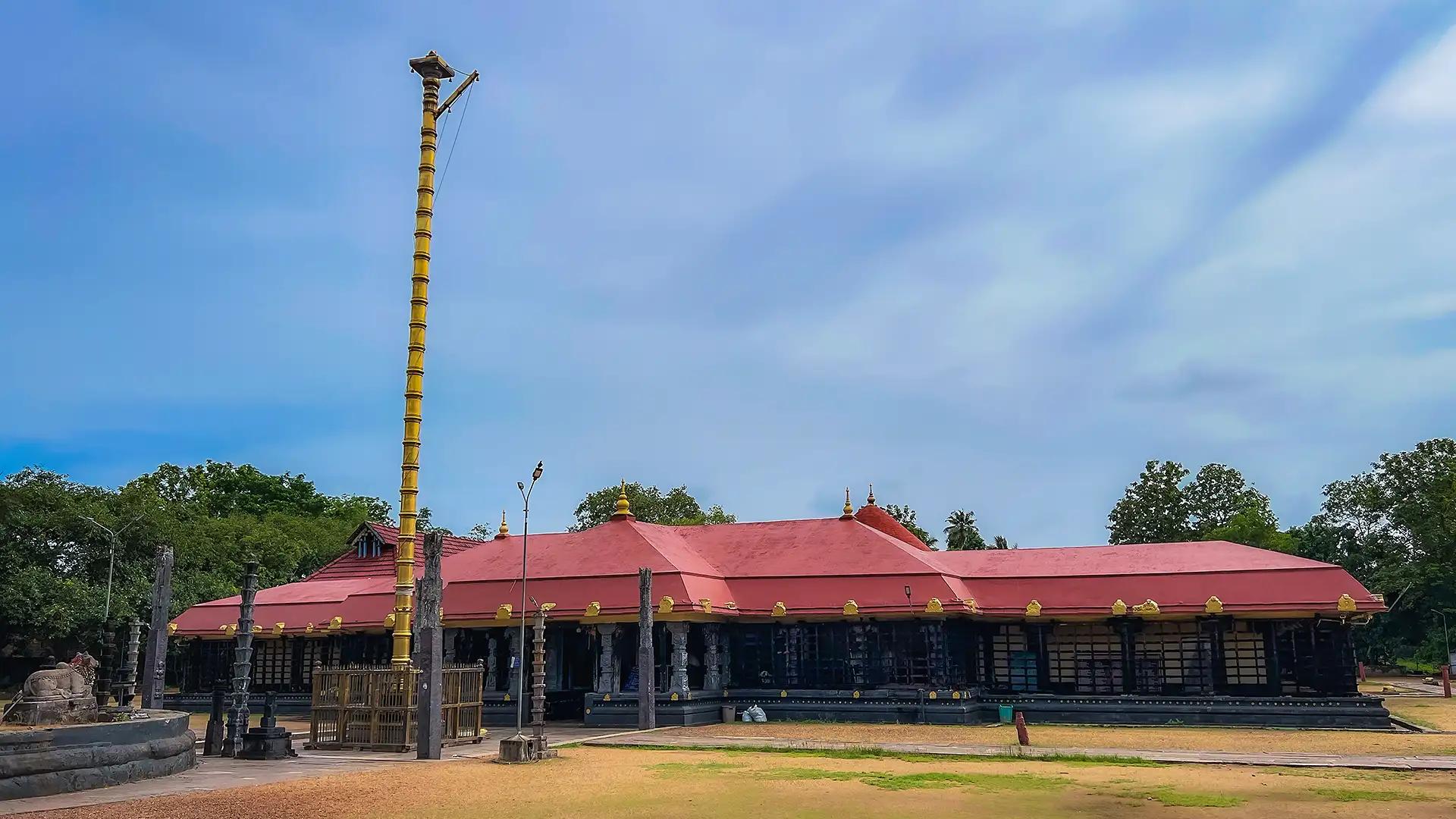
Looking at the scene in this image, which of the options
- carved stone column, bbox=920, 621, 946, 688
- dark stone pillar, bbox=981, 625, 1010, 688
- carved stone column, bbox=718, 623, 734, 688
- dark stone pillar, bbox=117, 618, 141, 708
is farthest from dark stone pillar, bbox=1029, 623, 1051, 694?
dark stone pillar, bbox=117, 618, 141, 708

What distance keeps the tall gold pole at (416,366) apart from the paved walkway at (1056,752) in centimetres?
593

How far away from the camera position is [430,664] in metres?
22.7

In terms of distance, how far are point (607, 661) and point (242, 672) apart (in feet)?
38.9

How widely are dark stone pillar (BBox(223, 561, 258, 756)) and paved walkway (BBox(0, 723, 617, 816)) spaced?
398mm

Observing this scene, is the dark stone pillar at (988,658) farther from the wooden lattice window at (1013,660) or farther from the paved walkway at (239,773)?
the paved walkway at (239,773)

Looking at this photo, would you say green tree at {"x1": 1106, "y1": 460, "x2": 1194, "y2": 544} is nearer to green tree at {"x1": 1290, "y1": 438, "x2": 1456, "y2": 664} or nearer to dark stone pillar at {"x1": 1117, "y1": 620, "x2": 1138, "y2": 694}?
green tree at {"x1": 1290, "y1": 438, "x2": 1456, "y2": 664}

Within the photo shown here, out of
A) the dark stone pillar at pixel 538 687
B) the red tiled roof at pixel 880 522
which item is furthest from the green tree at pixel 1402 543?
the dark stone pillar at pixel 538 687

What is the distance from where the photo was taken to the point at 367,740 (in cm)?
2434

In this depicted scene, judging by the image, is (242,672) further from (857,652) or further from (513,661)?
(857,652)

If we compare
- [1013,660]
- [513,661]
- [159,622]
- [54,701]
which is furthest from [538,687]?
[1013,660]

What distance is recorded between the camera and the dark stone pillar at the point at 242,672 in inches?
876

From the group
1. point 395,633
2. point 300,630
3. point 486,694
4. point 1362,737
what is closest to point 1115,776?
point 1362,737

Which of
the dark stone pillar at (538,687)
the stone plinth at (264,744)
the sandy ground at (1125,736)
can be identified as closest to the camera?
the stone plinth at (264,744)

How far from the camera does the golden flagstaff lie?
28.4 meters
